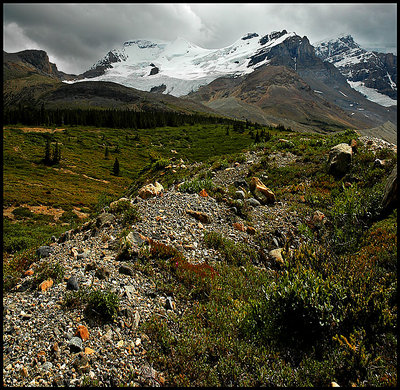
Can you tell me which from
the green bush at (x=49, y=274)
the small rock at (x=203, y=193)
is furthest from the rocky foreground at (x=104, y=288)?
the small rock at (x=203, y=193)

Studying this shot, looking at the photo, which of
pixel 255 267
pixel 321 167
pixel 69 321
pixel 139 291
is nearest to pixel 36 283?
pixel 69 321

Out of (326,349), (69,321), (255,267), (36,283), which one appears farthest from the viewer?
(255,267)

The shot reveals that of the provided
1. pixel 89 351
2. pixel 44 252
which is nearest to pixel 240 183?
pixel 44 252

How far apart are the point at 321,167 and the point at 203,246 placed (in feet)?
35.4

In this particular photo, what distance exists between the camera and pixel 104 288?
6508mm

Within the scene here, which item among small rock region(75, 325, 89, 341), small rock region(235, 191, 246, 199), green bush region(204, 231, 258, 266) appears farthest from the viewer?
small rock region(235, 191, 246, 199)

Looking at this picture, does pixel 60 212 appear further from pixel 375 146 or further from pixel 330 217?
pixel 375 146

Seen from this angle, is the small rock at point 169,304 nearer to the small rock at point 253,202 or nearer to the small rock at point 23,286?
the small rock at point 23,286

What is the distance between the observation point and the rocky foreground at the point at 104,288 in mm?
4730

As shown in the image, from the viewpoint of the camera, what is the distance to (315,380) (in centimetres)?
453

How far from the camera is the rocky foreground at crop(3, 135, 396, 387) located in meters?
4.73

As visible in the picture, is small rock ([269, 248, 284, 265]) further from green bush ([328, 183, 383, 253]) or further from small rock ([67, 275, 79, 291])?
small rock ([67, 275, 79, 291])

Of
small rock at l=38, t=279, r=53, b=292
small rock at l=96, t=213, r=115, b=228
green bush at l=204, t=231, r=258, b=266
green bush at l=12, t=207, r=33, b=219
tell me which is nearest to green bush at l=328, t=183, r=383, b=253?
green bush at l=204, t=231, r=258, b=266

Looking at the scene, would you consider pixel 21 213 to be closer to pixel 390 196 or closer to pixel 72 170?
pixel 72 170
